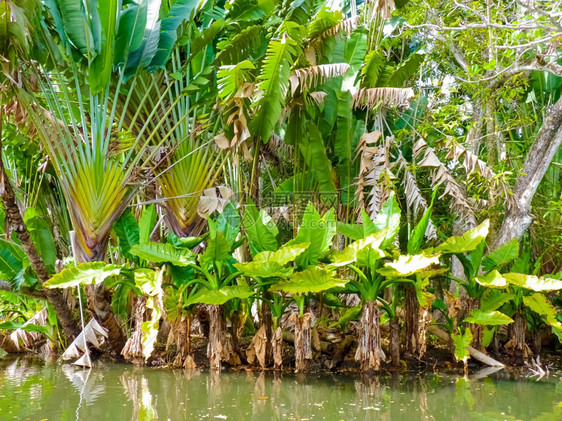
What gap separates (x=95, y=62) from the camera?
5.90m

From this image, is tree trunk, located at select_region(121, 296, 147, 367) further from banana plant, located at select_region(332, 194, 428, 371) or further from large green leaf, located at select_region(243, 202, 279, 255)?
banana plant, located at select_region(332, 194, 428, 371)

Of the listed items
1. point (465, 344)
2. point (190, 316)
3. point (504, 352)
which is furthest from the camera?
point (504, 352)

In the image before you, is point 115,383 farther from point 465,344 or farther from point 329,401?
point 465,344

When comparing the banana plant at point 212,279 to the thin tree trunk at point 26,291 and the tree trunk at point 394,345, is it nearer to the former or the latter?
the tree trunk at point 394,345

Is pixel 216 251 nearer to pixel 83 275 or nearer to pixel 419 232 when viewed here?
pixel 83 275

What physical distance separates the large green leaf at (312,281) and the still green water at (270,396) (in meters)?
0.91

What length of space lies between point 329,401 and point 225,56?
14.1ft

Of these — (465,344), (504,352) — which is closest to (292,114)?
(465,344)

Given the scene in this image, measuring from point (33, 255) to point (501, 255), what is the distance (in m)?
5.43

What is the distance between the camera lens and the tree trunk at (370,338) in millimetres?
5359

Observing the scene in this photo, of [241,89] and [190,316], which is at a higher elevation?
[241,89]

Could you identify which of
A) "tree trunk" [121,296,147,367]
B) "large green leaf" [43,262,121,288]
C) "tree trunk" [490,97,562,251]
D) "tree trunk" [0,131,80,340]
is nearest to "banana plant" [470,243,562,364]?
"tree trunk" [490,97,562,251]

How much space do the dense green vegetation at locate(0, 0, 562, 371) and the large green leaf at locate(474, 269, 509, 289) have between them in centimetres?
3

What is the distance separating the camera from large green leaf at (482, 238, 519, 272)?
588cm
